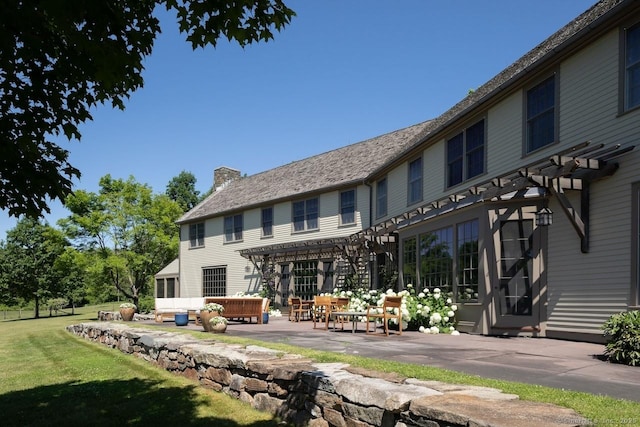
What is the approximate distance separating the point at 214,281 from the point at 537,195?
20.9m

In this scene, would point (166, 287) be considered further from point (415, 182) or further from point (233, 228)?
point (415, 182)

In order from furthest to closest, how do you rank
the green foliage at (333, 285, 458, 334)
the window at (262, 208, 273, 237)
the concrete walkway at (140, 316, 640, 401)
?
the window at (262, 208, 273, 237)
the green foliage at (333, 285, 458, 334)
the concrete walkway at (140, 316, 640, 401)

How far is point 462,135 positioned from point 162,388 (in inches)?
417

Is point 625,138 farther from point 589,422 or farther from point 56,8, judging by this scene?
point 56,8

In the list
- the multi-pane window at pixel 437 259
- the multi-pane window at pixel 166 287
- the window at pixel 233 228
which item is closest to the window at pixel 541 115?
the multi-pane window at pixel 437 259

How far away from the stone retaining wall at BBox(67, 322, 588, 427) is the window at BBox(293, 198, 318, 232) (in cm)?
1468

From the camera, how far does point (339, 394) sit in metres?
5.01

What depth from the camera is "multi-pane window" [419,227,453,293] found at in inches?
523

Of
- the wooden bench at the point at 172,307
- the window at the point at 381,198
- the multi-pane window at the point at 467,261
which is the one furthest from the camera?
the window at the point at 381,198

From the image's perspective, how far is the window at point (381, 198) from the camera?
64.4ft

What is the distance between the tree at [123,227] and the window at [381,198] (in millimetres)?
15376

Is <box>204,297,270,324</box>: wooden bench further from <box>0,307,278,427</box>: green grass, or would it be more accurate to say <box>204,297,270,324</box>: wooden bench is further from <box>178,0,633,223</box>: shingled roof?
<box>178,0,633,223</box>: shingled roof

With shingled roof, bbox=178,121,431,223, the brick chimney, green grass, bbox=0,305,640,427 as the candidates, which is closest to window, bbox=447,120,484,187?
shingled roof, bbox=178,121,431,223

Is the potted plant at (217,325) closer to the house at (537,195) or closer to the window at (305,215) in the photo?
the house at (537,195)
